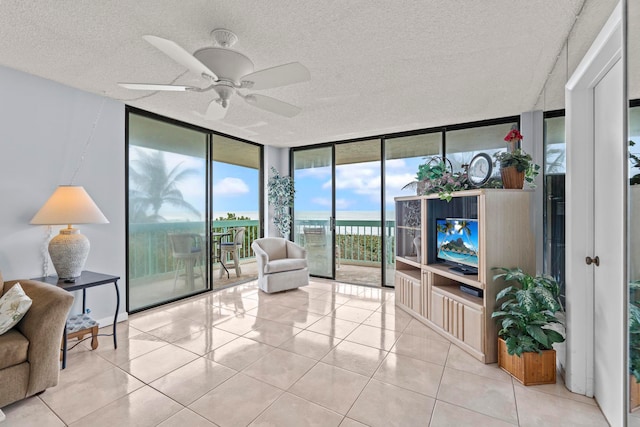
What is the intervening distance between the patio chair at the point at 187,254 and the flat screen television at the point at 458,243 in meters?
3.33

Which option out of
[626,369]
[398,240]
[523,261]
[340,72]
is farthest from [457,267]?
[340,72]

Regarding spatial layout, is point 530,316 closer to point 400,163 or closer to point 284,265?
point 400,163

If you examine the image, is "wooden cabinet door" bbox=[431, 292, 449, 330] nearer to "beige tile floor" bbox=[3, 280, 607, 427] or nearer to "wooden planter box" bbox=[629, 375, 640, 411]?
"beige tile floor" bbox=[3, 280, 607, 427]

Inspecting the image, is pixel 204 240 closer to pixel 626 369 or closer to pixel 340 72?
pixel 340 72

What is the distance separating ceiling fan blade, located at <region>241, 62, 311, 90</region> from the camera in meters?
1.79

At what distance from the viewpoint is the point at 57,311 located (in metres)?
2.06

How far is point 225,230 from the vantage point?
5.74 meters

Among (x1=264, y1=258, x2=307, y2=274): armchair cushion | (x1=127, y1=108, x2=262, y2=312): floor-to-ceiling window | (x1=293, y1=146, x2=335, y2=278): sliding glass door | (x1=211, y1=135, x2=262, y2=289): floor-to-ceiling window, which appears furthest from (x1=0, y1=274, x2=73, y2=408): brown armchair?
(x1=293, y1=146, x2=335, y2=278): sliding glass door

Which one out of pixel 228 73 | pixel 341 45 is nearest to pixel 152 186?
pixel 228 73

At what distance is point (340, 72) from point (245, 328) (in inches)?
107

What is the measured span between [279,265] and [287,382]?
2.36 m

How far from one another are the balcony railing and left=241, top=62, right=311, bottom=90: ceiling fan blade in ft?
8.86

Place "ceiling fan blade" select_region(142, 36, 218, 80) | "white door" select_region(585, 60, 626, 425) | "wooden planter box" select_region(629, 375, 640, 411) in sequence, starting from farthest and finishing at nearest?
"white door" select_region(585, 60, 626, 425), "ceiling fan blade" select_region(142, 36, 218, 80), "wooden planter box" select_region(629, 375, 640, 411)

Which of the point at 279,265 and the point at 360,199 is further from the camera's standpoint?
the point at 360,199
